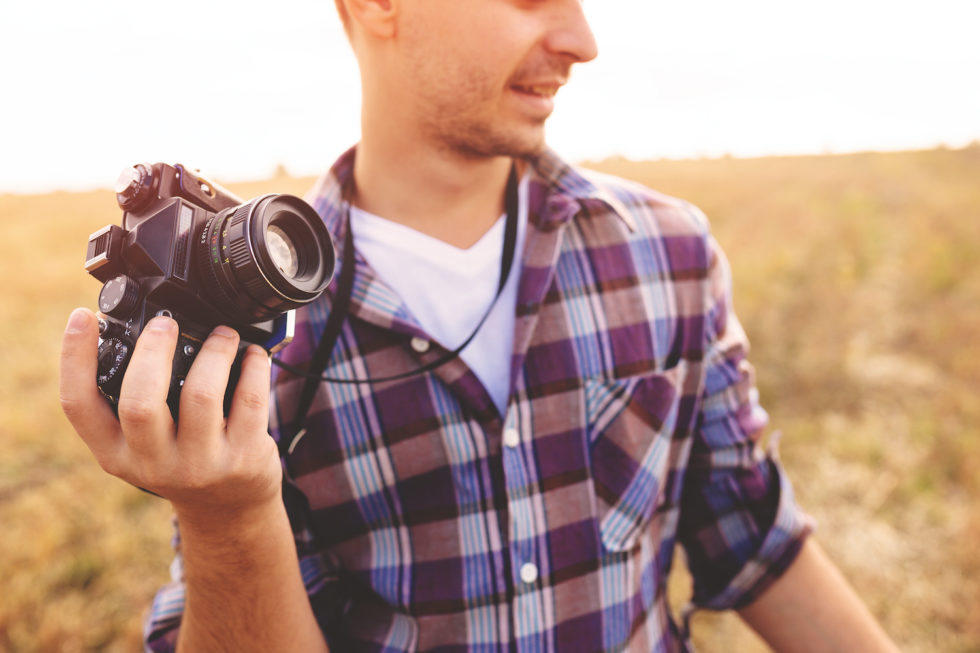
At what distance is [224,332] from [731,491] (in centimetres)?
150

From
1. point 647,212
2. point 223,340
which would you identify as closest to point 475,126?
point 647,212

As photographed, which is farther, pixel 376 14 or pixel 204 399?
pixel 376 14

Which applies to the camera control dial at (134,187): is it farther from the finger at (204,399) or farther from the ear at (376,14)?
the ear at (376,14)

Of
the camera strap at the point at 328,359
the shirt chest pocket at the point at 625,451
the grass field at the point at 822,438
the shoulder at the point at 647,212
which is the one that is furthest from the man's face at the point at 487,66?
the grass field at the point at 822,438

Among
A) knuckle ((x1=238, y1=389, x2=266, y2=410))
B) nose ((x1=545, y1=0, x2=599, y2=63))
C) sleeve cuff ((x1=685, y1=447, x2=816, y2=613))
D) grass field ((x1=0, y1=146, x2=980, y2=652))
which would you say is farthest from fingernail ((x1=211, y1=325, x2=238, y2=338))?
grass field ((x1=0, y1=146, x2=980, y2=652))

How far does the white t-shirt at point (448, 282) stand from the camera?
1.71 meters

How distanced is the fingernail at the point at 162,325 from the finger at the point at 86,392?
124mm

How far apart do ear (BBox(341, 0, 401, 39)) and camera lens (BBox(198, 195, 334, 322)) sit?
767 mm

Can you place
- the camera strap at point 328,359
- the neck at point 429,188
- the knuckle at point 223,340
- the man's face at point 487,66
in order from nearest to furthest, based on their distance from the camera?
1. the knuckle at point 223,340
2. the camera strap at point 328,359
3. the man's face at point 487,66
4. the neck at point 429,188

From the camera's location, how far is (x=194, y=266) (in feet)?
4.02

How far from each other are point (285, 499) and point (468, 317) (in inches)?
28.1

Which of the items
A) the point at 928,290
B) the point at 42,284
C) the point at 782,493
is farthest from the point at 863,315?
the point at 42,284

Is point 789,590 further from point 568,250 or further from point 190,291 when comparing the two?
point 190,291

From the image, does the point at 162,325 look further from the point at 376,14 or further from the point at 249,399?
the point at 376,14
